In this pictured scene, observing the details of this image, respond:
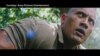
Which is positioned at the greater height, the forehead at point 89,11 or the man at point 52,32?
the forehead at point 89,11

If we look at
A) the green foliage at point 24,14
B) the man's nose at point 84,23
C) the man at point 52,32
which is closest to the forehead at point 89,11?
the man at point 52,32

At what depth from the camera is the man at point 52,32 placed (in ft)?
16.0

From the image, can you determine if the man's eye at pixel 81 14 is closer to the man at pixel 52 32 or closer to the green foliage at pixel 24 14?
the man at pixel 52 32

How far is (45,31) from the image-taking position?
194 inches

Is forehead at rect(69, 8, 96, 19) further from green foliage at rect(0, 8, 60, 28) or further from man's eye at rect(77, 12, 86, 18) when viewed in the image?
green foliage at rect(0, 8, 60, 28)

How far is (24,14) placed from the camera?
4930mm

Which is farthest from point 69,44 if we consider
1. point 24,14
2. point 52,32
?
point 24,14

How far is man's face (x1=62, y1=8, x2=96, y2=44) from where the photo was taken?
4926mm

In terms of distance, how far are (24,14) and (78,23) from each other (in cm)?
93

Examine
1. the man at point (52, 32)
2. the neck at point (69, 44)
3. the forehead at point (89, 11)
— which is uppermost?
the forehead at point (89, 11)

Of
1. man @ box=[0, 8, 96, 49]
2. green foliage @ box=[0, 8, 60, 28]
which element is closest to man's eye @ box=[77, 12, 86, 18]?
man @ box=[0, 8, 96, 49]

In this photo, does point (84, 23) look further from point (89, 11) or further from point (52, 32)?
point (52, 32)

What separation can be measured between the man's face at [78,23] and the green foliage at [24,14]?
19 centimetres
